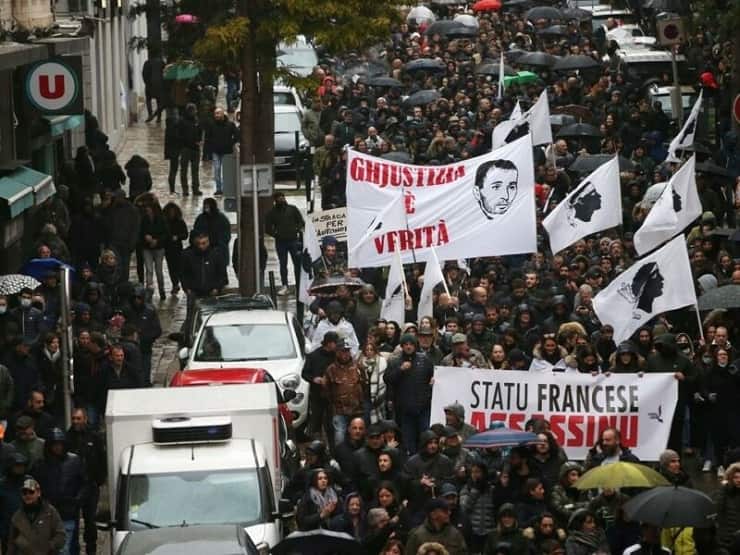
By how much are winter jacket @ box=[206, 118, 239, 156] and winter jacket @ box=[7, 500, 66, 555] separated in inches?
789

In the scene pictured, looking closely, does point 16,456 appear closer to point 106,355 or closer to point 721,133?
point 106,355

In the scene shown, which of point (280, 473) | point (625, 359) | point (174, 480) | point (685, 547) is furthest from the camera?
point (625, 359)

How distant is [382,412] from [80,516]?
3355 millimetres

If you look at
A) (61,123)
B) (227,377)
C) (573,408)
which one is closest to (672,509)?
(573,408)

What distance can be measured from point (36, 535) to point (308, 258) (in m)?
10.0

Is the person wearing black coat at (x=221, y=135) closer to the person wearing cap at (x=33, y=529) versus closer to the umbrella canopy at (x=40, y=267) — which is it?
the umbrella canopy at (x=40, y=267)

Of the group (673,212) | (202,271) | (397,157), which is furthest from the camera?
(397,157)

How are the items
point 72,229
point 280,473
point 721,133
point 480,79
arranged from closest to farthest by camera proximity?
point 280,473 < point 72,229 < point 721,133 < point 480,79

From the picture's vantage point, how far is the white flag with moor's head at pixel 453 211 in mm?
25672

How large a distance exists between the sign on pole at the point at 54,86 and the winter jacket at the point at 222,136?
8064mm

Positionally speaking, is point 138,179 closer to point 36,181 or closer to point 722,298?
point 36,181

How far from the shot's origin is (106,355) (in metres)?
23.3

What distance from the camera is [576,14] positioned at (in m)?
54.1

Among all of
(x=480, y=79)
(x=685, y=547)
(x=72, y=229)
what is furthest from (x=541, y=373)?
(x=480, y=79)
